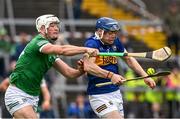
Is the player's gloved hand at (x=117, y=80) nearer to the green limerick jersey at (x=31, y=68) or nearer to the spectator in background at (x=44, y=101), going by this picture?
the green limerick jersey at (x=31, y=68)

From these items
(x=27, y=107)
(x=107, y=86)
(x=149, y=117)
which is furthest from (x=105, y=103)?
(x=149, y=117)

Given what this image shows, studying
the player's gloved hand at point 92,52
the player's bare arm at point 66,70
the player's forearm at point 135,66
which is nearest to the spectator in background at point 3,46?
the player's bare arm at point 66,70

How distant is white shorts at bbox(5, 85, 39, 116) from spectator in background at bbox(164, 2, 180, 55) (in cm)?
1164

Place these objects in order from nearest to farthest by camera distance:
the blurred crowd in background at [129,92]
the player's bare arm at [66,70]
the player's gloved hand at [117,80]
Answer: the player's gloved hand at [117,80] < the player's bare arm at [66,70] < the blurred crowd in background at [129,92]

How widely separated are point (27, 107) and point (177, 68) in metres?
10.5

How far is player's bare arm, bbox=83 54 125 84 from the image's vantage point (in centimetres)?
1198

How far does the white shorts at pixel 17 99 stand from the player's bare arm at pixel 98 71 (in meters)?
0.92

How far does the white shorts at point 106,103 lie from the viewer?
12398 millimetres

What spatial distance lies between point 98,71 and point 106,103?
0.59 m

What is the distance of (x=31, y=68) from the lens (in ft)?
39.7

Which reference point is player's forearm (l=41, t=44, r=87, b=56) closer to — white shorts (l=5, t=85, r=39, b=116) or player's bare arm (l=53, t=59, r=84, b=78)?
white shorts (l=5, t=85, r=39, b=116)

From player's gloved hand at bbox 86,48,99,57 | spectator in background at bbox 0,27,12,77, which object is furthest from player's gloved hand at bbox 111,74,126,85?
spectator in background at bbox 0,27,12,77

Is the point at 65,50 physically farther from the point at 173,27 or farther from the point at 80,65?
the point at 173,27

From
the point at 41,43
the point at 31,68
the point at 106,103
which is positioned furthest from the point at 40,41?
the point at 106,103
